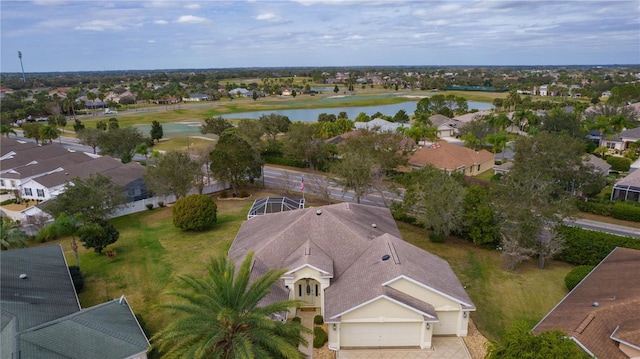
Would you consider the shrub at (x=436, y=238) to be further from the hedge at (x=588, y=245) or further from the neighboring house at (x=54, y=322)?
the neighboring house at (x=54, y=322)

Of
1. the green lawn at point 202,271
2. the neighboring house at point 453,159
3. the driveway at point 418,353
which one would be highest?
the neighboring house at point 453,159

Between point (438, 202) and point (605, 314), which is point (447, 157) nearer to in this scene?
point (438, 202)

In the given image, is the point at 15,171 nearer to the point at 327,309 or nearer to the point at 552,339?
the point at 327,309

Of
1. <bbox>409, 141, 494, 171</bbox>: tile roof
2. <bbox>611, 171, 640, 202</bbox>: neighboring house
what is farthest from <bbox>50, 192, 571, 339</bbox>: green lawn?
<bbox>409, 141, 494, 171</bbox>: tile roof

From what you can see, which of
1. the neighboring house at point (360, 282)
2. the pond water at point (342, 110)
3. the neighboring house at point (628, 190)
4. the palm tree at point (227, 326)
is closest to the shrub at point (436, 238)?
the neighboring house at point (360, 282)

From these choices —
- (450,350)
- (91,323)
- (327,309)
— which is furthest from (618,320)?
(91,323)
